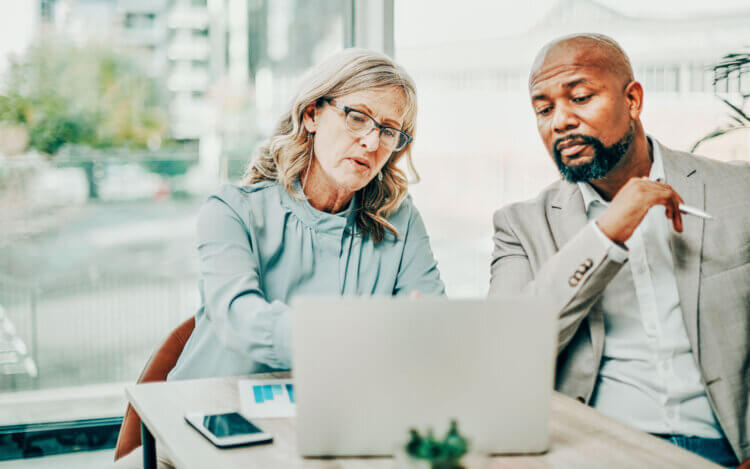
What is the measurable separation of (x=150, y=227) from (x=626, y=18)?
2329mm

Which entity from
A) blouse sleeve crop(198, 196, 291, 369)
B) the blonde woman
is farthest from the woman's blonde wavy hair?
blouse sleeve crop(198, 196, 291, 369)

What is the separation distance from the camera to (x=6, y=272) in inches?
104

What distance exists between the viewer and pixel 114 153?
270 centimetres

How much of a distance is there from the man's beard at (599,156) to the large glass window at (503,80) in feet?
4.64

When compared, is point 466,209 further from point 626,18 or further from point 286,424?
point 286,424

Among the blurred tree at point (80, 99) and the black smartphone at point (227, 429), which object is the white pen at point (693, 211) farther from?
the blurred tree at point (80, 99)

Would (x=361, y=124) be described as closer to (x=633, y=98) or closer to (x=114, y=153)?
(x=633, y=98)

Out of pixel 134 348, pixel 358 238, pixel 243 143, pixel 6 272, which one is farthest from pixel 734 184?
pixel 6 272

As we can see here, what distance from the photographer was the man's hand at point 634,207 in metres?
1.55

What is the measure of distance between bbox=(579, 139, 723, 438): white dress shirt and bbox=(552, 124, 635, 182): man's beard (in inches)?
7.4

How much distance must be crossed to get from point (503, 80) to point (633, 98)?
145 cm

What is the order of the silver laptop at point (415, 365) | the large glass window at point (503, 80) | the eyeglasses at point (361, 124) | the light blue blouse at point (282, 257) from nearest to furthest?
the silver laptop at point (415, 365), the light blue blouse at point (282, 257), the eyeglasses at point (361, 124), the large glass window at point (503, 80)

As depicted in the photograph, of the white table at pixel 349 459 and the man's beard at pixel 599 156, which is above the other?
the man's beard at pixel 599 156

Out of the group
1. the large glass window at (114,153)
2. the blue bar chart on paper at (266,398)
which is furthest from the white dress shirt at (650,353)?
the large glass window at (114,153)
